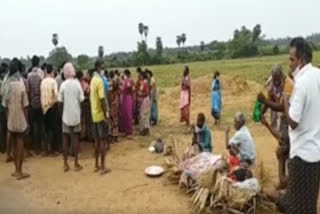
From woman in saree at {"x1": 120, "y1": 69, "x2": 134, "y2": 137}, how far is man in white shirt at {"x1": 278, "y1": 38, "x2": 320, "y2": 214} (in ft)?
25.7

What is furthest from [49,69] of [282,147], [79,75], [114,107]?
[282,147]

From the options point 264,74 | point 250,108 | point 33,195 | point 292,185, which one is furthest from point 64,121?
point 264,74

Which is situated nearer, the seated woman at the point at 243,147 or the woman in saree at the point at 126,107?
the seated woman at the point at 243,147

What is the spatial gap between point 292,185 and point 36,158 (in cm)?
682

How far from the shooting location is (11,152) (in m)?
10.2

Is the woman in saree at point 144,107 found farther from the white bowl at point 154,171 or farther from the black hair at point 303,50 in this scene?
the black hair at point 303,50

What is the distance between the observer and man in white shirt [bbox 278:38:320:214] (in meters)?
4.42

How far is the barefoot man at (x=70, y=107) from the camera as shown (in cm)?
919

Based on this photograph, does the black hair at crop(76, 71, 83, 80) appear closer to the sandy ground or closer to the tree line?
the sandy ground

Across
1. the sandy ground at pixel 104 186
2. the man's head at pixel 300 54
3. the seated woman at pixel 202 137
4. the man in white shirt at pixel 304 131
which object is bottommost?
the sandy ground at pixel 104 186

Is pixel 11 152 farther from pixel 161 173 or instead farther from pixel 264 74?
pixel 264 74

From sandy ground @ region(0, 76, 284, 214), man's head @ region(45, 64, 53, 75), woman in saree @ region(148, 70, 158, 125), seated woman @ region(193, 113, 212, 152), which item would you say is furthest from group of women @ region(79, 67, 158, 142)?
seated woman @ region(193, 113, 212, 152)

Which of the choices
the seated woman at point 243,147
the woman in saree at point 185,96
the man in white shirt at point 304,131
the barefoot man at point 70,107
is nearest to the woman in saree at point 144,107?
the woman in saree at point 185,96

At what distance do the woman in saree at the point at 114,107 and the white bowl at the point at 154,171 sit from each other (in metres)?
2.80
